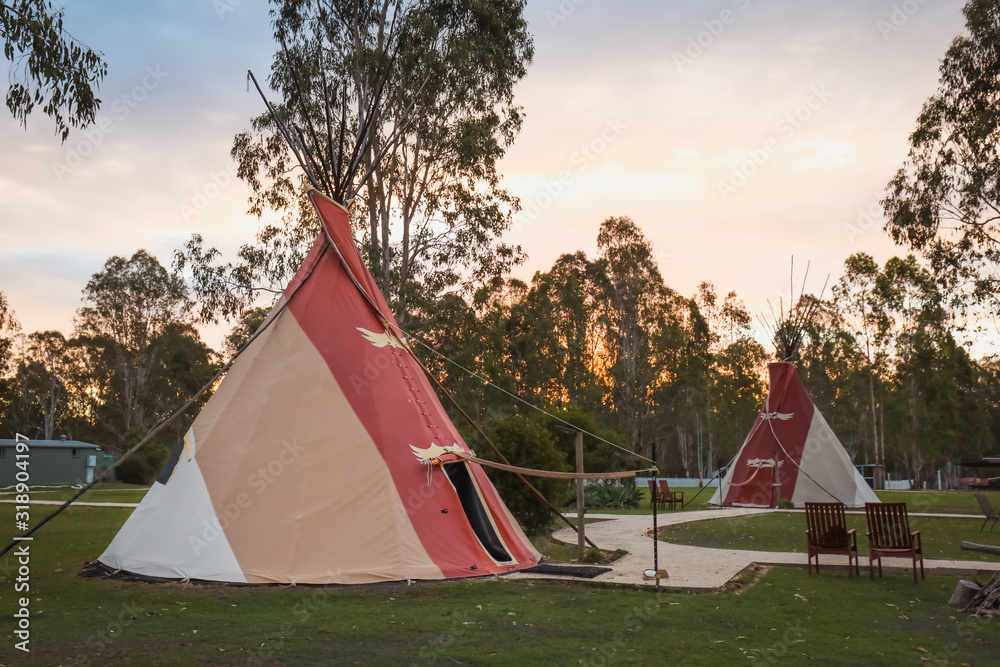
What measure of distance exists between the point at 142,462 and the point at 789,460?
83.9 ft

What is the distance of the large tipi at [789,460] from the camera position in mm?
21875

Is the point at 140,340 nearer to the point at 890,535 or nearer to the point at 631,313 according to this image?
the point at 631,313

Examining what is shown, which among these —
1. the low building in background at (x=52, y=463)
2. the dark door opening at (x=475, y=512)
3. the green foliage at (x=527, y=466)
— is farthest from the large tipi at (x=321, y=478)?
the low building in background at (x=52, y=463)

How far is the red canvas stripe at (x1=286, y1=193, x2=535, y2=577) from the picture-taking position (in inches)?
356

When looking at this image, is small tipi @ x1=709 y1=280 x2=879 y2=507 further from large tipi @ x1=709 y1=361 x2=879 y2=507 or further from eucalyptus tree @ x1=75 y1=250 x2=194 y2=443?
eucalyptus tree @ x1=75 y1=250 x2=194 y2=443

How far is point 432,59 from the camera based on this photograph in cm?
1720

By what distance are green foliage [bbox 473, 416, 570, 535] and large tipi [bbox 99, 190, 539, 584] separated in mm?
2328

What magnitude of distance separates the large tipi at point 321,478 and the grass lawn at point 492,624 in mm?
408

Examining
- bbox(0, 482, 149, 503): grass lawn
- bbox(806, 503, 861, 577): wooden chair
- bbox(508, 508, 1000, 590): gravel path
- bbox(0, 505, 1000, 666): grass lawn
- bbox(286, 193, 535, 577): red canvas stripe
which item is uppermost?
bbox(286, 193, 535, 577): red canvas stripe

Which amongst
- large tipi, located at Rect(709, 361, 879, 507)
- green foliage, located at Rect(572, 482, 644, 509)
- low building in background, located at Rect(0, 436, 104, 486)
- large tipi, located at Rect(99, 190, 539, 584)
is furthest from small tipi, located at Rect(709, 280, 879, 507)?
low building in background, located at Rect(0, 436, 104, 486)

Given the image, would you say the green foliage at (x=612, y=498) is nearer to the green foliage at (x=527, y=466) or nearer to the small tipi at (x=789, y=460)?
the small tipi at (x=789, y=460)

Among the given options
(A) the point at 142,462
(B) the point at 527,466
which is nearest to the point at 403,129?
(B) the point at 527,466

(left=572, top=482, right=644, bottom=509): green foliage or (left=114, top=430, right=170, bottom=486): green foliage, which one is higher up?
(left=114, top=430, right=170, bottom=486): green foliage

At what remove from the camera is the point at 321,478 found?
8867 millimetres
